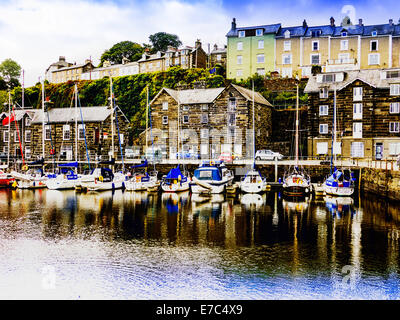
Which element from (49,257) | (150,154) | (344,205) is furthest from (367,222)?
(150,154)

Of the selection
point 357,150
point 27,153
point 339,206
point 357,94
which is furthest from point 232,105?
point 27,153

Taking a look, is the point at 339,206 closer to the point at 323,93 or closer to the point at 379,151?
the point at 379,151

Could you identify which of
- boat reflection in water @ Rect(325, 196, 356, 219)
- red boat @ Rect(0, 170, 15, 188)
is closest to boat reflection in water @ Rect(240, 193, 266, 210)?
boat reflection in water @ Rect(325, 196, 356, 219)

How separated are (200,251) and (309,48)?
49.4 m

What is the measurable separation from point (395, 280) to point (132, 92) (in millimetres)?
57081

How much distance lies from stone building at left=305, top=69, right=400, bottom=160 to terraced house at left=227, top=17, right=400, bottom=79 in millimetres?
10556

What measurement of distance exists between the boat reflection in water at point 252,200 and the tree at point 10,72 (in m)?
69.8

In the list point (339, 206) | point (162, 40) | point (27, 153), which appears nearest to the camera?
point (339, 206)

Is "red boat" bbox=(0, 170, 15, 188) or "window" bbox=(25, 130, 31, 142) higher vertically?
"window" bbox=(25, 130, 31, 142)

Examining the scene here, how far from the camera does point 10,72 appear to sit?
291ft

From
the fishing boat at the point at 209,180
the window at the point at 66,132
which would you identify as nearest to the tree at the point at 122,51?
the window at the point at 66,132

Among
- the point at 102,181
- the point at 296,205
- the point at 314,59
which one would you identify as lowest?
the point at 296,205

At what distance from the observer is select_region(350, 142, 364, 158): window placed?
4392 cm

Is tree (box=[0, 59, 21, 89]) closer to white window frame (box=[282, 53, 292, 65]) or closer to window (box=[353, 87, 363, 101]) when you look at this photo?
white window frame (box=[282, 53, 292, 65])
